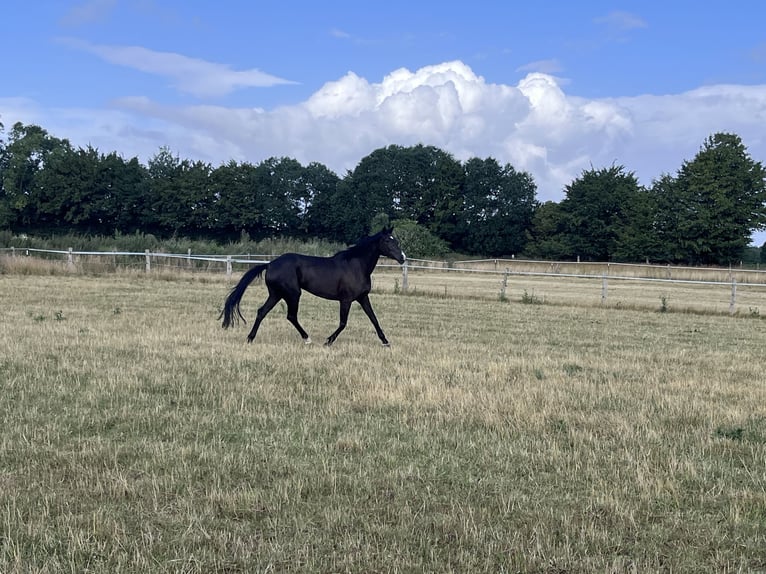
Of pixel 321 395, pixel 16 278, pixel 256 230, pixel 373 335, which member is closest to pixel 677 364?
pixel 373 335

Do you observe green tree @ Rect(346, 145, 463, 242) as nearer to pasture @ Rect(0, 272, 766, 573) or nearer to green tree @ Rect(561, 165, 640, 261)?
green tree @ Rect(561, 165, 640, 261)

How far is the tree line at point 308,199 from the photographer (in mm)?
61594

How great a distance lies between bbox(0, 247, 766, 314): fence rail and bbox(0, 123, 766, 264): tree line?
15.2 m

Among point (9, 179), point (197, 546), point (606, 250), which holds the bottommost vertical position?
point (197, 546)

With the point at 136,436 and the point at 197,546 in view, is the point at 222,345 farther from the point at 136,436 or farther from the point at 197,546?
the point at 197,546

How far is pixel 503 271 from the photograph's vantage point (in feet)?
82.8

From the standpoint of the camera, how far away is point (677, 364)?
936 cm

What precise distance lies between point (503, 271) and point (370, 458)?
70.1ft

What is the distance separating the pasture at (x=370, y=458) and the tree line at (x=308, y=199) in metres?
51.1

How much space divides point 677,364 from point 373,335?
16.5ft

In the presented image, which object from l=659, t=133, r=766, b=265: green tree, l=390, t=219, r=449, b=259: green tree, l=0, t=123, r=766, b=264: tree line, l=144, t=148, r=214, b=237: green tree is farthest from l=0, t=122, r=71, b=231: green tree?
l=659, t=133, r=766, b=265: green tree

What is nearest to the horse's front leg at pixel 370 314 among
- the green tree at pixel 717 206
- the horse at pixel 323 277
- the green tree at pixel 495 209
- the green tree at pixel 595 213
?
the horse at pixel 323 277

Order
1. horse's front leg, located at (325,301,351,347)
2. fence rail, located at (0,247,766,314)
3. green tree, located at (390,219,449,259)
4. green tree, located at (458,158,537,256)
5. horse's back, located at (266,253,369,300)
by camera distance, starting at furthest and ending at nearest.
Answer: green tree, located at (458,158,537,256)
green tree, located at (390,219,449,259)
fence rail, located at (0,247,766,314)
horse's back, located at (266,253,369,300)
horse's front leg, located at (325,301,351,347)

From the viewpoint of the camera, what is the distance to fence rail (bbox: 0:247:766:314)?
896 inches
